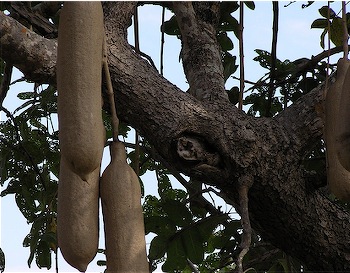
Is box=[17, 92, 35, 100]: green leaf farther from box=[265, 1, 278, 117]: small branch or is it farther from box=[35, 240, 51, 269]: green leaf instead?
box=[265, 1, 278, 117]: small branch

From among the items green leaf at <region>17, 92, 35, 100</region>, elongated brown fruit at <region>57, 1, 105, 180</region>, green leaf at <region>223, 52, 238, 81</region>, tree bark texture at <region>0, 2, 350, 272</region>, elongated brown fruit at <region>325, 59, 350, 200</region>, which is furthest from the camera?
green leaf at <region>17, 92, 35, 100</region>

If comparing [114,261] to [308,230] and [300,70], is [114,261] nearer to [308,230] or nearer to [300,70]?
[308,230]

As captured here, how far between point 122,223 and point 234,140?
0.64m

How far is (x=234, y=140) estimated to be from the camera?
1576mm

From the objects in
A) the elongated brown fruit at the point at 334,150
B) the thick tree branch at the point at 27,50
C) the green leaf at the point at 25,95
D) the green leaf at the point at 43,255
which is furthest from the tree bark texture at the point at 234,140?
the green leaf at the point at 25,95

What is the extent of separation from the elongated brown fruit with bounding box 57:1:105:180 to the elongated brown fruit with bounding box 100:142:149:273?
0.08 m

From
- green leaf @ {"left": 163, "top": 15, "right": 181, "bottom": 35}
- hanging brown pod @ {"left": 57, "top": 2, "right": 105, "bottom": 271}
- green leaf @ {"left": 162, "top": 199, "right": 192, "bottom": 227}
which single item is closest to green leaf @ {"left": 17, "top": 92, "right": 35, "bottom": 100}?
green leaf @ {"left": 163, "top": 15, "right": 181, "bottom": 35}

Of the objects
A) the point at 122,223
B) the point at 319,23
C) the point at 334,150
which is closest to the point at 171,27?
the point at 319,23

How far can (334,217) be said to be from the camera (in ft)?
5.64

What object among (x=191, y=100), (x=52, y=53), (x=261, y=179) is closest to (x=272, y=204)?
(x=261, y=179)

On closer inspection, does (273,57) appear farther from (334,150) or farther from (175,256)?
(334,150)

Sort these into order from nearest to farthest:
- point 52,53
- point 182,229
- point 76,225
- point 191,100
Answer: point 76,225, point 52,53, point 191,100, point 182,229

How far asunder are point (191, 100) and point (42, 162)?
0.75 meters

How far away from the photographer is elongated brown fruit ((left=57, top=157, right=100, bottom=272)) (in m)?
0.94
